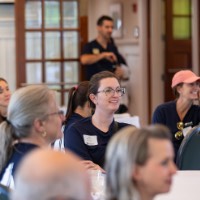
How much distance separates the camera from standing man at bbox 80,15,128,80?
24.0 ft

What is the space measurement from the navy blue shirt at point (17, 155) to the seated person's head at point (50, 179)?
1.27 meters

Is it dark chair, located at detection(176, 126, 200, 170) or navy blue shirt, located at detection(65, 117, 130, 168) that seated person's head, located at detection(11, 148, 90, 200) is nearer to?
navy blue shirt, located at detection(65, 117, 130, 168)

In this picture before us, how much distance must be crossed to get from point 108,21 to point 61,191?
6.29m

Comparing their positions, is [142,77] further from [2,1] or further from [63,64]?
[2,1]

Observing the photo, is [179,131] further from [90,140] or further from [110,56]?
[110,56]

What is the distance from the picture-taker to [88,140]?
3615 mm

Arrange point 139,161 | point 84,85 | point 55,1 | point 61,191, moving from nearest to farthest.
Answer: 1. point 61,191
2. point 139,161
3. point 84,85
4. point 55,1

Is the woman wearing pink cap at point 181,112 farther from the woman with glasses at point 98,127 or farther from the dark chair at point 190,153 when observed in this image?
the woman with glasses at point 98,127

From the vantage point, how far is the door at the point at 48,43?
7289 millimetres

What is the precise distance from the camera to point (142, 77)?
873 cm

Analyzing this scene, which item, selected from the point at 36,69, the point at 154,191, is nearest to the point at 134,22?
the point at 36,69

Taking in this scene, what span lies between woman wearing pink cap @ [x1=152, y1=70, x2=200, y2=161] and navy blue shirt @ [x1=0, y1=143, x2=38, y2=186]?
77.0 inches

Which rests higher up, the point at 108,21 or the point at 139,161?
the point at 108,21

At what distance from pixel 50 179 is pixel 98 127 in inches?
94.4
